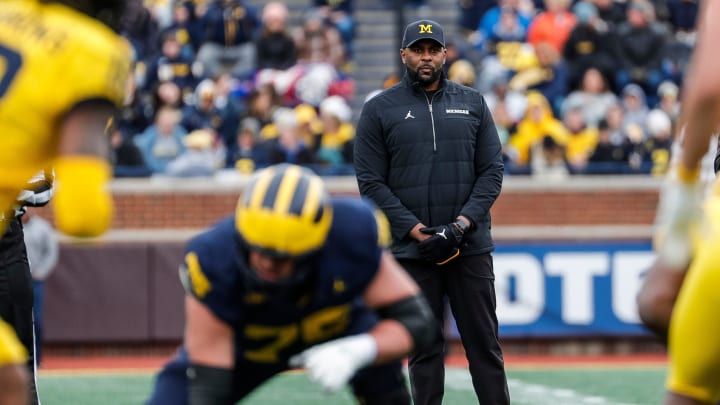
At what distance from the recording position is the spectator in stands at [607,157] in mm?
14156

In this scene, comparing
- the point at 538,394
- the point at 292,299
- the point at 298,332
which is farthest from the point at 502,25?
the point at 292,299

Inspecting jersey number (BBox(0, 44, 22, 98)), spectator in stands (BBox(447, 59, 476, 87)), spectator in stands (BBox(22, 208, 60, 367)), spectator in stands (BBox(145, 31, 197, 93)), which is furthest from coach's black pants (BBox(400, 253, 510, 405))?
spectator in stands (BBox(145, 31, 197, 93))

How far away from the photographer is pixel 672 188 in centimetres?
406

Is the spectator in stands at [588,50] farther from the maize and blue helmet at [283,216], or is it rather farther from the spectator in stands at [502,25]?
the maize and blue helmet at [283,216]

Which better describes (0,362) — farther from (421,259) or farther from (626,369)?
(626,369)

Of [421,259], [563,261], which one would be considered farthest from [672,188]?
[563,261]

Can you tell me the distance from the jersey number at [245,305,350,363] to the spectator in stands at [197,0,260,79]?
11330 millimetres

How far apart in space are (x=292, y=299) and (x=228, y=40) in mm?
11764

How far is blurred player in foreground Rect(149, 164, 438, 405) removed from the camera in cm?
458

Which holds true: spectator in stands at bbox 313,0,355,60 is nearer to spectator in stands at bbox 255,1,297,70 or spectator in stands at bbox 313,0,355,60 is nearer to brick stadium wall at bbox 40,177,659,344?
spectator in stands at bbox 255,1,297,70

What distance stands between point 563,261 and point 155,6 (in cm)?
607

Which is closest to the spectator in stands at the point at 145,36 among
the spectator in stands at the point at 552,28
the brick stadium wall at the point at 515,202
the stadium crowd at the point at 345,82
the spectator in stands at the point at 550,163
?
the stadium crowd at the point at 345,82

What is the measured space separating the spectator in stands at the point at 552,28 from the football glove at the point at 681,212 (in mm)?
12479

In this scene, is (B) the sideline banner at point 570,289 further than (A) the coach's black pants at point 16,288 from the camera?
Yes
